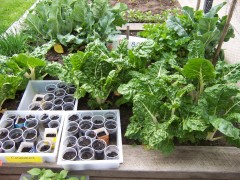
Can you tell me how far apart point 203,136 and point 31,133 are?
1440mm

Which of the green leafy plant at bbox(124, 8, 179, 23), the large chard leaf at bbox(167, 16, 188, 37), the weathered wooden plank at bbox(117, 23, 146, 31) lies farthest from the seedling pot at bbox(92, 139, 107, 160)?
the green leafy plant at bbox(124, 8, 179, 23)

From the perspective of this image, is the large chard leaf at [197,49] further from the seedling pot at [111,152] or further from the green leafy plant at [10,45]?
the green leafy plant at [10,45]

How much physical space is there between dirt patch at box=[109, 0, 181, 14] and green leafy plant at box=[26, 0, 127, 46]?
1567 millimetres

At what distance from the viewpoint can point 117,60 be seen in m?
2.05

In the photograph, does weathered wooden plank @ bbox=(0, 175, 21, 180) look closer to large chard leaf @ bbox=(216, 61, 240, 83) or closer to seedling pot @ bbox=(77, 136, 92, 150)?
seedling pot @ bbox=(77, 136, 92, 150)

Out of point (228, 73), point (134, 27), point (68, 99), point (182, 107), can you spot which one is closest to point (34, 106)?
point (68, 99)

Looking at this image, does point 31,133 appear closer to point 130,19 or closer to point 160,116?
point 160,116

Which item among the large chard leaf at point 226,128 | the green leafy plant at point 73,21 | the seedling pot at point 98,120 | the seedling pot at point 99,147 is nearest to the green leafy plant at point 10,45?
the green leafy plant at point 73,21

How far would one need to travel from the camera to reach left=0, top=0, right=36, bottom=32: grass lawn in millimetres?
4297

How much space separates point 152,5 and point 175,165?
3912 millimetres

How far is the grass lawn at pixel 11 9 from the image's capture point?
169 inches

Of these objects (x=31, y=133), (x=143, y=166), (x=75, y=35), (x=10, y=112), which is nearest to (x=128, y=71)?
(x=143, y=166)

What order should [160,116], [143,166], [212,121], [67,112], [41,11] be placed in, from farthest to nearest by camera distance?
[41,11], [67,112], [160,116], [143,166], [212,121]

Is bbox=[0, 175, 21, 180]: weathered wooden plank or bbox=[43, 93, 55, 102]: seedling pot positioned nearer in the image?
bbox=[0, 175, 21, 180]: weathered wooden plank
